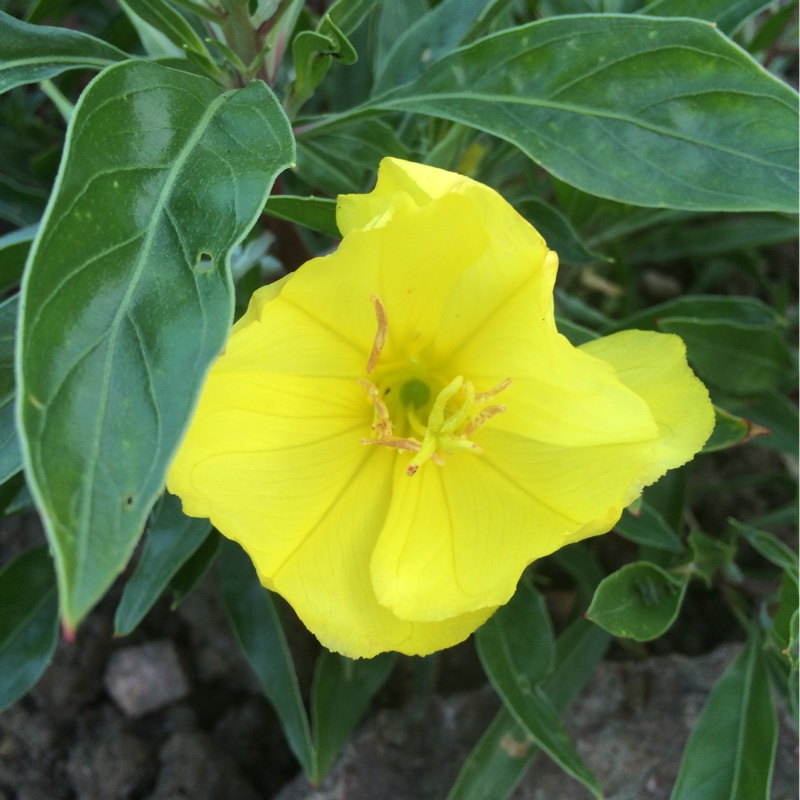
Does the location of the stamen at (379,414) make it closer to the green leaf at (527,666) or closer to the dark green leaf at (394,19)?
the green leaf at (527,666)

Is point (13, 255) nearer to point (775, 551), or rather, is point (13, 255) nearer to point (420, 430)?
point (420, 430)

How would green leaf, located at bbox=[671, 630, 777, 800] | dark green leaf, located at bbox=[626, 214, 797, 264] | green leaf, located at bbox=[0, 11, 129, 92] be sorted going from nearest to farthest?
green leaf, located at bbox=[0, 11, 129, 92], green leaf, located at bbox=[671, 630, 777, 800], dark green leaf, located at bbox=[626, 214, 797, 264]

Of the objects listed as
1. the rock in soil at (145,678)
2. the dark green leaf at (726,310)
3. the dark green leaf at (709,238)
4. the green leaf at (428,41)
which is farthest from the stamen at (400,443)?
the dark green leaf at (709,238)

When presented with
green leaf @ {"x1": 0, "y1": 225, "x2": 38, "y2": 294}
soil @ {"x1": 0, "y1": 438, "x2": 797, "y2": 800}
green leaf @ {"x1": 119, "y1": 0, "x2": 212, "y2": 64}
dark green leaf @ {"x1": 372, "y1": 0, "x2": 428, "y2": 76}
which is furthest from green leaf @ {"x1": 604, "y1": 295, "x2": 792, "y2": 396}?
green leaf @ {"x1": 0, "y1": 225, "x2": 38, "y2": 294}

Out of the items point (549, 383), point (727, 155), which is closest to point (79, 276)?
point (549, 383)

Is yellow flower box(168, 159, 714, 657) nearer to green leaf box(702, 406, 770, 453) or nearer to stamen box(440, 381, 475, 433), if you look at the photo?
stamen box(440, 381, 475, 433)
